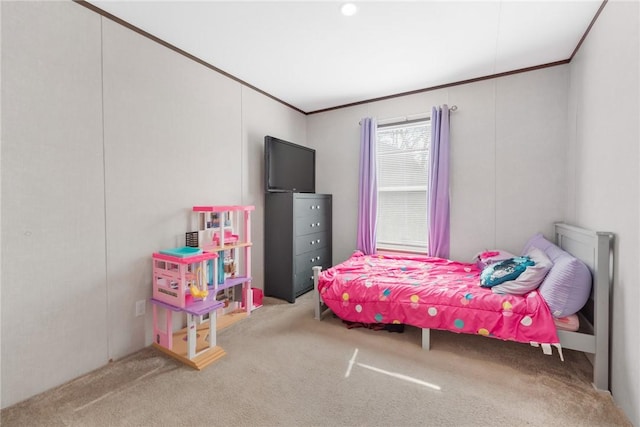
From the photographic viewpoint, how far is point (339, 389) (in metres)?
1.78

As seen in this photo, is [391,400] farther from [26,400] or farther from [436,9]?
[436,9]

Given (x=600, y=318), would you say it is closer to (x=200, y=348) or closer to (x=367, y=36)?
(x=367, y=36)

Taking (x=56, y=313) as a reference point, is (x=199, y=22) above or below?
above

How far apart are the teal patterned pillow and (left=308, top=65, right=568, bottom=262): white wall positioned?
829mm

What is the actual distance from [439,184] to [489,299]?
1601mm

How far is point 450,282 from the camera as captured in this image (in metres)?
2.52

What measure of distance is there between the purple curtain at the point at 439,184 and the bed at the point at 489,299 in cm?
38

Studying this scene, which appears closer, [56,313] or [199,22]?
[56,313]

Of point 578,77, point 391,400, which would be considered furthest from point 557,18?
point 391,400

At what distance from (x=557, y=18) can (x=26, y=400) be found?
4.52 meters

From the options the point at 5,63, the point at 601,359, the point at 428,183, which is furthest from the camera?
the point at 428,183

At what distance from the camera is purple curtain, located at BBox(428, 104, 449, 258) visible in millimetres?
3299

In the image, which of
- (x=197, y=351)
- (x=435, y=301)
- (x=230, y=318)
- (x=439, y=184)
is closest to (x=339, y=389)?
(x=435, y=301)

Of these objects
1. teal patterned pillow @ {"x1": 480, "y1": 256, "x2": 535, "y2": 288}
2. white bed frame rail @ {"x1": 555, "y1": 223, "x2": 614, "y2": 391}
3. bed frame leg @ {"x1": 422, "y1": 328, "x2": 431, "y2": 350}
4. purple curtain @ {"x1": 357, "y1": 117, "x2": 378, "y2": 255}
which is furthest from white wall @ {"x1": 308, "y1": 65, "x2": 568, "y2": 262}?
bed frame leg @ {"x1": 422, "y1": 328, "x2": 431, "y2": 350}
